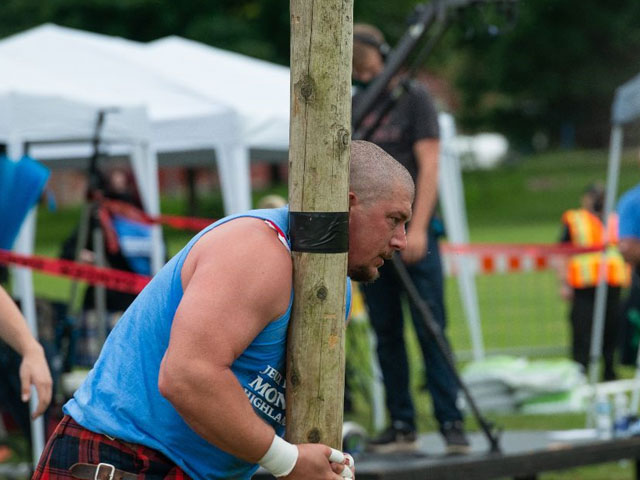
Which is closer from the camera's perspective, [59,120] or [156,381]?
[156,381]

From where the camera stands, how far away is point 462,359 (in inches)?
465

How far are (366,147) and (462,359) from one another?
922 cm

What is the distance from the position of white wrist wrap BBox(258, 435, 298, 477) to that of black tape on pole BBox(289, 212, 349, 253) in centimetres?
45

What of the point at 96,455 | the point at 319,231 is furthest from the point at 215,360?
the point at 96,455

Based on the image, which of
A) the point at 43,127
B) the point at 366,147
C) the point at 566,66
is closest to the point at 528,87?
the point at 566,66

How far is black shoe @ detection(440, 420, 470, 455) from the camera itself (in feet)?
19.5

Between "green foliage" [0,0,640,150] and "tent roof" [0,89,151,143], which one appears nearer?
"tent roof" [0,89,151,143]

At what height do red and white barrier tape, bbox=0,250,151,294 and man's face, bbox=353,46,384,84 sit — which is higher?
man's face, bbox=353,46,384,84

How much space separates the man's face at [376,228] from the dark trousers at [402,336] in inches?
117

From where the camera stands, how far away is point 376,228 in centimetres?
270

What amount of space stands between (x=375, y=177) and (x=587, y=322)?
8444 mm

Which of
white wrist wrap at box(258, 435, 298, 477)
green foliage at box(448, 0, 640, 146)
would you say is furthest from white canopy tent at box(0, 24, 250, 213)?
green foliage at box(448, 0, 640, 146)

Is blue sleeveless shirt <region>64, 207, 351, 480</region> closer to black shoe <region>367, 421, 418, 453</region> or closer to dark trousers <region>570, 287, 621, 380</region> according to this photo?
black shoe <region>367, 421, 418, 453</region>

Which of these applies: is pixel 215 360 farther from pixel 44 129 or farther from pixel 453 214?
pixel 453 214
